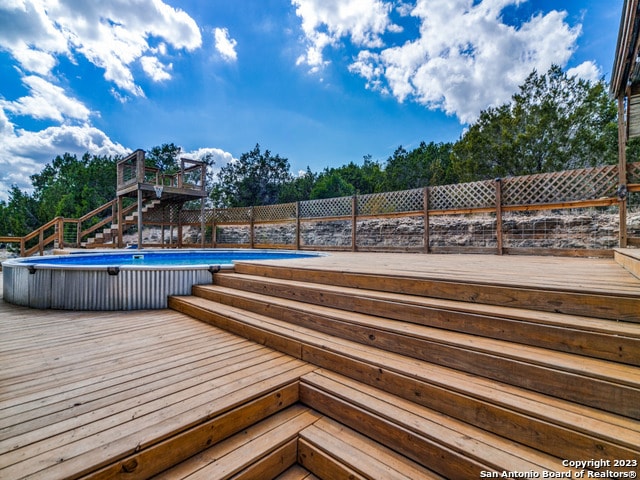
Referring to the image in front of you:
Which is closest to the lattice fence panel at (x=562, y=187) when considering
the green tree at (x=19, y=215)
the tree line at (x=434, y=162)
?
the tree line at (x=434, y=162)

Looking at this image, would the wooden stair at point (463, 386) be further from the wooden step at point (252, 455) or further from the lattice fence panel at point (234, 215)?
the lattice fence panel at point (234, 215)

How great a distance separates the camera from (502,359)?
4.07 ft

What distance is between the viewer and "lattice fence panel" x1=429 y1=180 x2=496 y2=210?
591 centimetres

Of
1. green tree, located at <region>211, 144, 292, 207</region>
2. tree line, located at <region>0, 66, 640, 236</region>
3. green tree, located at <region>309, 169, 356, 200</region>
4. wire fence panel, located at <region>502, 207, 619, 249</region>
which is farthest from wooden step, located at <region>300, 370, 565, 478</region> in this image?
green tree, located at <region>309, 169, 356, 200</region>

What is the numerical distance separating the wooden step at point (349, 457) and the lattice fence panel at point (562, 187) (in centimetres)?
603

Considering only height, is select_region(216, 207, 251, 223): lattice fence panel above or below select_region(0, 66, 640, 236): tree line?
below

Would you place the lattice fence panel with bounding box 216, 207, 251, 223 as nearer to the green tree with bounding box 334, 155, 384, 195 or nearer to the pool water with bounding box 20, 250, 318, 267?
the pool water with bounding box 20, 250, 318, 267

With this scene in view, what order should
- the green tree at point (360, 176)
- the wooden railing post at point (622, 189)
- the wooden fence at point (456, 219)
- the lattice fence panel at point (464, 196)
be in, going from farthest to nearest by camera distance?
the green tree at point (360, 176), the lattice fence panel at point (464, 196), the wooden fence at point (456, 219), the wooden railing post at point (622, 189)

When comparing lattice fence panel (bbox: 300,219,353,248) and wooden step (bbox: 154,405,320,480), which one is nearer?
wooden step (bbox: 154,405,320,480)

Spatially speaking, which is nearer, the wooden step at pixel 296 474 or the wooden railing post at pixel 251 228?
the wooden step at pixel 296 474

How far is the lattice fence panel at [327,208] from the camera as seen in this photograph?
7.93 metres

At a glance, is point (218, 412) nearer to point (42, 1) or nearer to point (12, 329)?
point (12, 329)

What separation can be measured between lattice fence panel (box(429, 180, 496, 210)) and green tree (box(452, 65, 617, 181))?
1119cm

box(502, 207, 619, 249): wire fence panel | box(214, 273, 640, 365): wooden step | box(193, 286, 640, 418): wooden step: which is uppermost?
box(502, 207, 619, 249): wire fence panel
